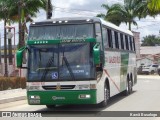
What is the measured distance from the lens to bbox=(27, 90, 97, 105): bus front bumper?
15.0m

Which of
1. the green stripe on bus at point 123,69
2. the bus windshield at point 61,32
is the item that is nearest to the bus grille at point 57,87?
the bus windshield at point 61,32

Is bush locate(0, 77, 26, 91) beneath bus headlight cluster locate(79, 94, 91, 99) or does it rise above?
beneath

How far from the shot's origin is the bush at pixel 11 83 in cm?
2654

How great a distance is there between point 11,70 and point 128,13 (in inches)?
1109

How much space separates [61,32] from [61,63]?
1228mm

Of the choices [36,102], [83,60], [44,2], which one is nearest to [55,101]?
[36,102]

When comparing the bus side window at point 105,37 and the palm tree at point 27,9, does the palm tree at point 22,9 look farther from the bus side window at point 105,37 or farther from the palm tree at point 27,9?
the bus side window at point 105,37

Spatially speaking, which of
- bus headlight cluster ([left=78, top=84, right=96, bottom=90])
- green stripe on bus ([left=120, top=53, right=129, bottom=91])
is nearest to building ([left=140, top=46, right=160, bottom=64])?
green stripe on bus ([left=120, top=53, right=129, bottom=91])

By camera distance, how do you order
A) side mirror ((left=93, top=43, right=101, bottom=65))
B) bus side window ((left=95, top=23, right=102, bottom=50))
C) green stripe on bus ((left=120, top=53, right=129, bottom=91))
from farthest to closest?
green stripe on bus ((left=120, top=53, right=129, bottom=91)) → bus side window ((left=95, top=23, right=102, bottom=50)) → side mirror ((left=93, top=43, right=101, bottom=65))

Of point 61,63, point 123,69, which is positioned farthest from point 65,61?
point 123,69

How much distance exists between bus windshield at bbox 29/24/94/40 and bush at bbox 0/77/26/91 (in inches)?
437

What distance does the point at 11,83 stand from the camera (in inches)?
1085

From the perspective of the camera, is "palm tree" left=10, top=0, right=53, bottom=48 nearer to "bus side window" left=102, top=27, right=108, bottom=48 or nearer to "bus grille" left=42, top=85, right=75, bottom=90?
"bus side window" left=102, top=27, right=108, bottom=48

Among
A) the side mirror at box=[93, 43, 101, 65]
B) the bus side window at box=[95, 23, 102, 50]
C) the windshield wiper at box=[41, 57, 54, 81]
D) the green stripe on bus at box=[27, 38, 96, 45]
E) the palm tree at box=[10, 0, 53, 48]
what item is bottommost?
the windshield wiper at box=[41, 57, 54, 81]
